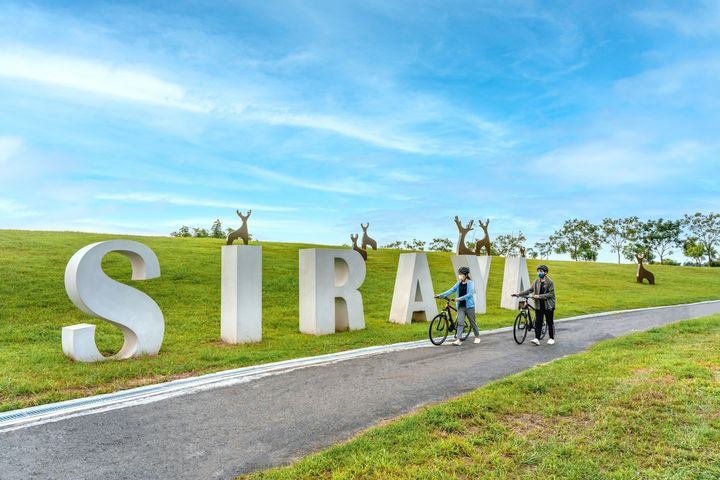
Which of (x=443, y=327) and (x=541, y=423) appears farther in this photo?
(x=443, y=327)

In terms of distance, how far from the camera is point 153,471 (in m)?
4.63

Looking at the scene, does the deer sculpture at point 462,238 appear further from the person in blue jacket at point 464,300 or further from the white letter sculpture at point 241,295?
the white letter sculpture at point 241,295

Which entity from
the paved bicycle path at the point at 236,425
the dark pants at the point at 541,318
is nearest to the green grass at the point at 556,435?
the paved bicycle path at the point at 236,425

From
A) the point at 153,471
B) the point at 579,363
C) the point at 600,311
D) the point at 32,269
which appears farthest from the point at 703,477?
the point at 32,269

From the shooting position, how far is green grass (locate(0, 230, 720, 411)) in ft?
27.0

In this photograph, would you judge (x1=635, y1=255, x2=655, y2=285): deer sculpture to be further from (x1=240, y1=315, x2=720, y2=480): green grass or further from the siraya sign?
(x1=240, y1=315, x2=720, y2=480): green grass

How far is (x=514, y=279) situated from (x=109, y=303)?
1741cm

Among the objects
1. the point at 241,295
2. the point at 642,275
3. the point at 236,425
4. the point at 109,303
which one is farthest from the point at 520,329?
the point at 642,275

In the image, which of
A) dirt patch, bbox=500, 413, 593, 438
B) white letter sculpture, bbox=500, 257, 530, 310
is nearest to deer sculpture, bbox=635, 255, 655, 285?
white letter sculpture, bbox=500, 257, 530, 310

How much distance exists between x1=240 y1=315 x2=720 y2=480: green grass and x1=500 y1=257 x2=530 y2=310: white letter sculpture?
551 inches

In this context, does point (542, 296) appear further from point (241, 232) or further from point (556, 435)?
point (241, 232)

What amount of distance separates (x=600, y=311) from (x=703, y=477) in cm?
1964

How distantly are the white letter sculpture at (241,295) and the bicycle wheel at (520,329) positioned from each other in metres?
6.69

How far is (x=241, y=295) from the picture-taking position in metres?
11.8
